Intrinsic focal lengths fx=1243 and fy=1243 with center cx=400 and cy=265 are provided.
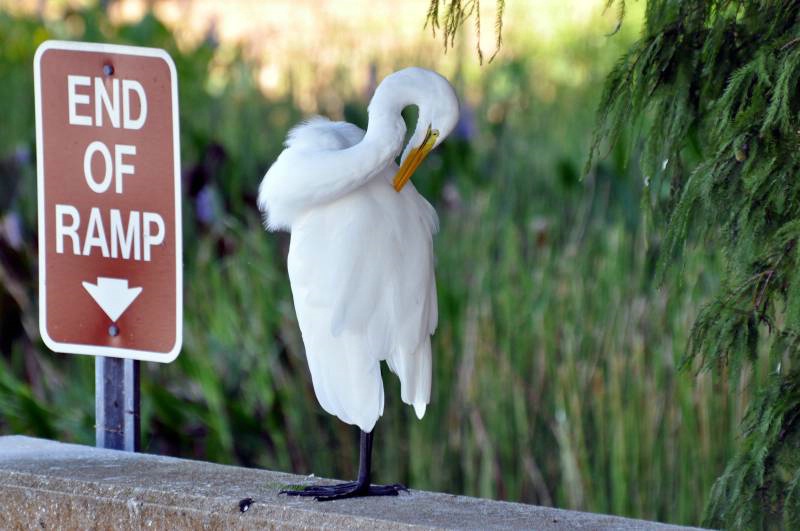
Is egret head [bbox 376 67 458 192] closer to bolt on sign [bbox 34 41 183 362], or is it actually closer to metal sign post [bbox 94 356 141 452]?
bolt on sign [bbox 34 41 183 362]

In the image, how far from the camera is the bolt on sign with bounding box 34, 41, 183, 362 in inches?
76.1

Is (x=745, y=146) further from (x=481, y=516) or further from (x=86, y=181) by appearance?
(x=86, y=181)

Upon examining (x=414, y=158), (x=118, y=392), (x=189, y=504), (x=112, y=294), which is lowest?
(x=189, y=504)

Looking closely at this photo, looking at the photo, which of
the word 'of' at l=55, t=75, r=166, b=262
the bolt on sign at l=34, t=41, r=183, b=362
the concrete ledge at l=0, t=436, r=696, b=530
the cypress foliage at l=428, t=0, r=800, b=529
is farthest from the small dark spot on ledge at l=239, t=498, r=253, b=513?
the cypress foliage at l=428, t=0, r=800, b=529

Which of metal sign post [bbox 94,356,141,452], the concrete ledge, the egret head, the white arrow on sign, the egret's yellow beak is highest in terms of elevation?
the egret head

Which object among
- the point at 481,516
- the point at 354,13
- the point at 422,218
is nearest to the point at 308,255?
the point at 422,218

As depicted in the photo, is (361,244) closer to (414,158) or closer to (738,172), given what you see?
(414,158)

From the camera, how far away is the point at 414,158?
62.8 inches

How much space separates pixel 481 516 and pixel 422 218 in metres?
0.40

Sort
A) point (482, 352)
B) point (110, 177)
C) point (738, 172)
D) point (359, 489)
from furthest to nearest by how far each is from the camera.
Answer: point (482, 352) < point (110, 177) < point (359, 489) < point (738, 172)

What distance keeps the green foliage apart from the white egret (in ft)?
0.85

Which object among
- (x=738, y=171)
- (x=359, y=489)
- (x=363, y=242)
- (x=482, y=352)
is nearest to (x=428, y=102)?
(x=363, y=242)

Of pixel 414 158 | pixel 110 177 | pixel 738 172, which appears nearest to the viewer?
pixel 738 172

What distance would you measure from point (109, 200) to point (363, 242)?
0.55 meters
